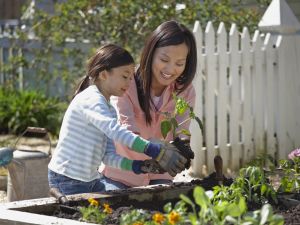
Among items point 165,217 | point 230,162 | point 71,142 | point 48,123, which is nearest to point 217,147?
point 230,162

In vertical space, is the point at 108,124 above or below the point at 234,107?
above

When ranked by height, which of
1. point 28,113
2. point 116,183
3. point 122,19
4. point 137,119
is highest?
point 122,19

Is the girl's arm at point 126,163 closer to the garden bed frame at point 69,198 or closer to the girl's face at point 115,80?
the garden bed frame at point 69,198

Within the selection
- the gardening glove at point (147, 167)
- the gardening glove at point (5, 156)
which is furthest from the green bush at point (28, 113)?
the gardening glove at point (147, 167)

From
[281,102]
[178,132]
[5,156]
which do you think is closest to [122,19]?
[281,102]

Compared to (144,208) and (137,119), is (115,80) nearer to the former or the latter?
(137,119)

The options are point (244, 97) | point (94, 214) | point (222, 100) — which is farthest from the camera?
point (244, 97)

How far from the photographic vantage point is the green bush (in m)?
11.1

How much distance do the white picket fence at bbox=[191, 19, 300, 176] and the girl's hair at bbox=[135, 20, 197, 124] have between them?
132 inches

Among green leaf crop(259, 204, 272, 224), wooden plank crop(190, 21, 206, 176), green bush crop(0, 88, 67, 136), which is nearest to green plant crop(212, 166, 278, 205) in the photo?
green leaf crop(259, 204, 272, 224)

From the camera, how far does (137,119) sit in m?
4.69

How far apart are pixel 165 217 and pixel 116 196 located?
0.92m

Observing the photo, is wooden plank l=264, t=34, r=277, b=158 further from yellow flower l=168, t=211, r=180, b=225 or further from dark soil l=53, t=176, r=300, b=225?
yellow flower l=168, t=211, r=180, b=225

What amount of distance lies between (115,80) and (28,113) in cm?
720
